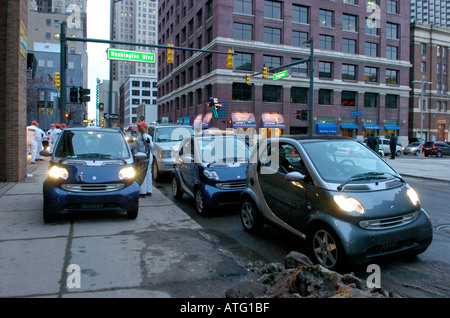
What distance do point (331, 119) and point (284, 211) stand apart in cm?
4551

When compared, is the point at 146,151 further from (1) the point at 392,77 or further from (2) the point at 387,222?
(1) the point at 392,77

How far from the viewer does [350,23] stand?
49.1 metres

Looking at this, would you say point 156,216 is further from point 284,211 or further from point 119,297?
point 119,297

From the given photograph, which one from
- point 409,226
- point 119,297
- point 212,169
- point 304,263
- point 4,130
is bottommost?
point 119,297

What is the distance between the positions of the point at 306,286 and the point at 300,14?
48.0 meters

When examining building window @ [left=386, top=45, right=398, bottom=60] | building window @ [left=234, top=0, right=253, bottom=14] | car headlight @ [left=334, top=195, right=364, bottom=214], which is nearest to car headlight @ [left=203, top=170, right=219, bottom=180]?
car headlight @ [left=334, top=195, right=364, bottom=214]

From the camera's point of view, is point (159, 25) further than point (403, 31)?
Yes

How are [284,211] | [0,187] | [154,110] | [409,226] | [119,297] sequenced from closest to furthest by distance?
1. [119,297]
2. [409,226]
3. [284,211]
4. [0,187]
5. [154,110]

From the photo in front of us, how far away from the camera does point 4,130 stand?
10.8 metres

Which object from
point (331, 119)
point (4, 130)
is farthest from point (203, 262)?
point (331, 119)

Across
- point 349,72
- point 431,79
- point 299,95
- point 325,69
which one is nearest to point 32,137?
point 299,95

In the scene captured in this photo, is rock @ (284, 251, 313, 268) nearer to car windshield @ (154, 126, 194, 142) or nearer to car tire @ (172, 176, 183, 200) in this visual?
car tire @ (172, 176, 183, 200)

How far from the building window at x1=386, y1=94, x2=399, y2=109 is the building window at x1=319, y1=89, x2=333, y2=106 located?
10669 mm

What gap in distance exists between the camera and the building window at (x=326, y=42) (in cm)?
4700
